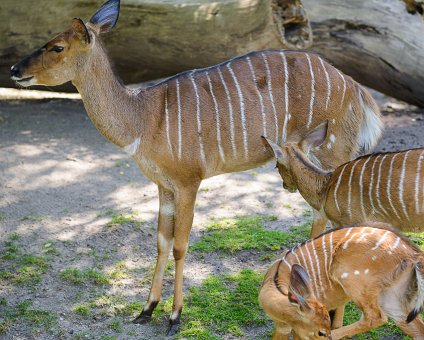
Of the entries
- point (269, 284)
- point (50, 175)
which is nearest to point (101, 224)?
point (50, 175)

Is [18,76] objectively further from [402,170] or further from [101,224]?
[402,170]

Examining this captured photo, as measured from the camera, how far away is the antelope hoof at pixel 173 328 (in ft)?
14.7

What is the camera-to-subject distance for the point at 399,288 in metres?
3.73

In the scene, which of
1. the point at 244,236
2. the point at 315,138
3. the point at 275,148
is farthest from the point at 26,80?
the point at 244,236

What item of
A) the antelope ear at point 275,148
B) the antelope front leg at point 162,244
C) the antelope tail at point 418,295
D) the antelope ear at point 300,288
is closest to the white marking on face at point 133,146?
the antelope front leg at point 162,244

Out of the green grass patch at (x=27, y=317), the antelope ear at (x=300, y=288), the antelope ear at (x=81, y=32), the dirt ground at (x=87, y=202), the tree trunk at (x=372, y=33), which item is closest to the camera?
the antelope ear at (x=300, y=288)

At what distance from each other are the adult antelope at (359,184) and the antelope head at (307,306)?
3.23ft

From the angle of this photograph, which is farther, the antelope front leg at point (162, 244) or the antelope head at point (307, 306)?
the antelope front leg at point (162, 244)

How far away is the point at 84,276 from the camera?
16.5 ft

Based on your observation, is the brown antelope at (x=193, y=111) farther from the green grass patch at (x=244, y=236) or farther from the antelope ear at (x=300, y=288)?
the antelope ear at (x=300, y=288)

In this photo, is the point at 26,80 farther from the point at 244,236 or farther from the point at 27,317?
the point at 244,236

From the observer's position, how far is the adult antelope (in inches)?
169

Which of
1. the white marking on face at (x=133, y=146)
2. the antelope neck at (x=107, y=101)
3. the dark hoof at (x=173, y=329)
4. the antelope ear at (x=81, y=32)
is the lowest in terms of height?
the dark hoof at (x=173, y=329)

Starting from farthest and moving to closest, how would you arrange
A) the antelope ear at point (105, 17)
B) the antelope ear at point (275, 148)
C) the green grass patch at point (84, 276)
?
the green grass patch at point (84, 276), the antelope ear at point (105, 17), the antelope ear at point (275, 148)
